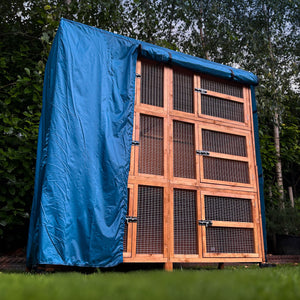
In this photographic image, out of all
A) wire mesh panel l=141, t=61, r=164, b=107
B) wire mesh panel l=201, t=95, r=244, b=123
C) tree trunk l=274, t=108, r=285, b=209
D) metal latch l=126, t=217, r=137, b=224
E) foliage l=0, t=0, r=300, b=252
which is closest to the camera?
metal latch l=126, t=217, r=137, b=224

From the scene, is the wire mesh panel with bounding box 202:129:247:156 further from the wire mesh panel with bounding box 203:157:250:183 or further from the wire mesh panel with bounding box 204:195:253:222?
the wire mesh panel with bounding box 204:195:253:222

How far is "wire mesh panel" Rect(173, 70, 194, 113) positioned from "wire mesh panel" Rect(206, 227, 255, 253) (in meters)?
1.47

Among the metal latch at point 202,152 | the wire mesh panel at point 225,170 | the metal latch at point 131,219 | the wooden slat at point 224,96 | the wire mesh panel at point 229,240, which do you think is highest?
the wooden slat at point 224,96

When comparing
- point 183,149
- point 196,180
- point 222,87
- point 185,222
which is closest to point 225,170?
point 196,180

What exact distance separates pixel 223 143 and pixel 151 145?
3.29 feet

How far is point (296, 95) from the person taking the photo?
9773 mm

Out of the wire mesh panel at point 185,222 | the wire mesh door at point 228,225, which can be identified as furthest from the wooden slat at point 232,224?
the wire mesh panel at point 185,222

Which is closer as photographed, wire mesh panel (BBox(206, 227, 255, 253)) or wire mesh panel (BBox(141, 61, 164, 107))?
wire mesh panel (BBox(206, 227, 255, 253))

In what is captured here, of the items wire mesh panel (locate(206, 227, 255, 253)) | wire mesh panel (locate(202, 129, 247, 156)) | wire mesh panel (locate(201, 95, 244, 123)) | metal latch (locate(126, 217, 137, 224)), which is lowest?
wire mesh panel (locate(206, 227, 255, 253))

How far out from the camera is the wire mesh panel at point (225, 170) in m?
3.84

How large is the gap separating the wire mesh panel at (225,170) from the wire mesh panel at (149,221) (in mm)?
705

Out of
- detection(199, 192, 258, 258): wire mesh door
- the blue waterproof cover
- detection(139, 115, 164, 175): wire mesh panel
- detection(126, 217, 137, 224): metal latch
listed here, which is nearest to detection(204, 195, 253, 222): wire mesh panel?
detection(199, 192, 258, 258): wire mesh door

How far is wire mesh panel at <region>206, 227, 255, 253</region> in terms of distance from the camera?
3.59 m

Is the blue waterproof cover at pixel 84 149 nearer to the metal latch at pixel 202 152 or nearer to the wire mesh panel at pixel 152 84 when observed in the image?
the wire mesh panel at pixel 152 84
